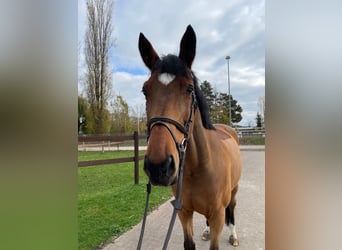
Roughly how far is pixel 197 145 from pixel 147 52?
797mm

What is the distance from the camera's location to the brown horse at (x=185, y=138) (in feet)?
3.91

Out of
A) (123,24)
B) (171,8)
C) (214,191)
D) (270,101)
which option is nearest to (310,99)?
(270,101)

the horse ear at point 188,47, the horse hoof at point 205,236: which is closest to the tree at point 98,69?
the horse hoof at point 205,236

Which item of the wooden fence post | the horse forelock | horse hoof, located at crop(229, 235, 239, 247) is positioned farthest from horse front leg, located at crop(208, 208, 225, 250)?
the wooden fence post

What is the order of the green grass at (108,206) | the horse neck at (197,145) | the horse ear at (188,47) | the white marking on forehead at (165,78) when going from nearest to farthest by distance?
the white marking on forehead at (165,78) → the horse ear at (188,47) → the horse neck at (197,145) → the green grass at (108,206)

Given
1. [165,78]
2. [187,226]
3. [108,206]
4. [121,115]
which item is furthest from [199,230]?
[121,115]

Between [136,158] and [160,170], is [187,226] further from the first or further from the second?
[136,158]

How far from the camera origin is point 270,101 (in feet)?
2.16

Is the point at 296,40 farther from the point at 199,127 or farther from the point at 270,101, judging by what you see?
the point at 199,127

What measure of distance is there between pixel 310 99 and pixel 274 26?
0.79 ft

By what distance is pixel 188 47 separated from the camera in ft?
5.11

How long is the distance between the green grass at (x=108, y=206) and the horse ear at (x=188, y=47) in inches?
96.4

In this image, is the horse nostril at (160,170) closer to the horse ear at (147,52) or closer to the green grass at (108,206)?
the horse ear at (147,52)

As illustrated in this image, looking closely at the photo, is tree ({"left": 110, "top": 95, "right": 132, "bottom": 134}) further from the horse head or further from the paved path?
the horse head
